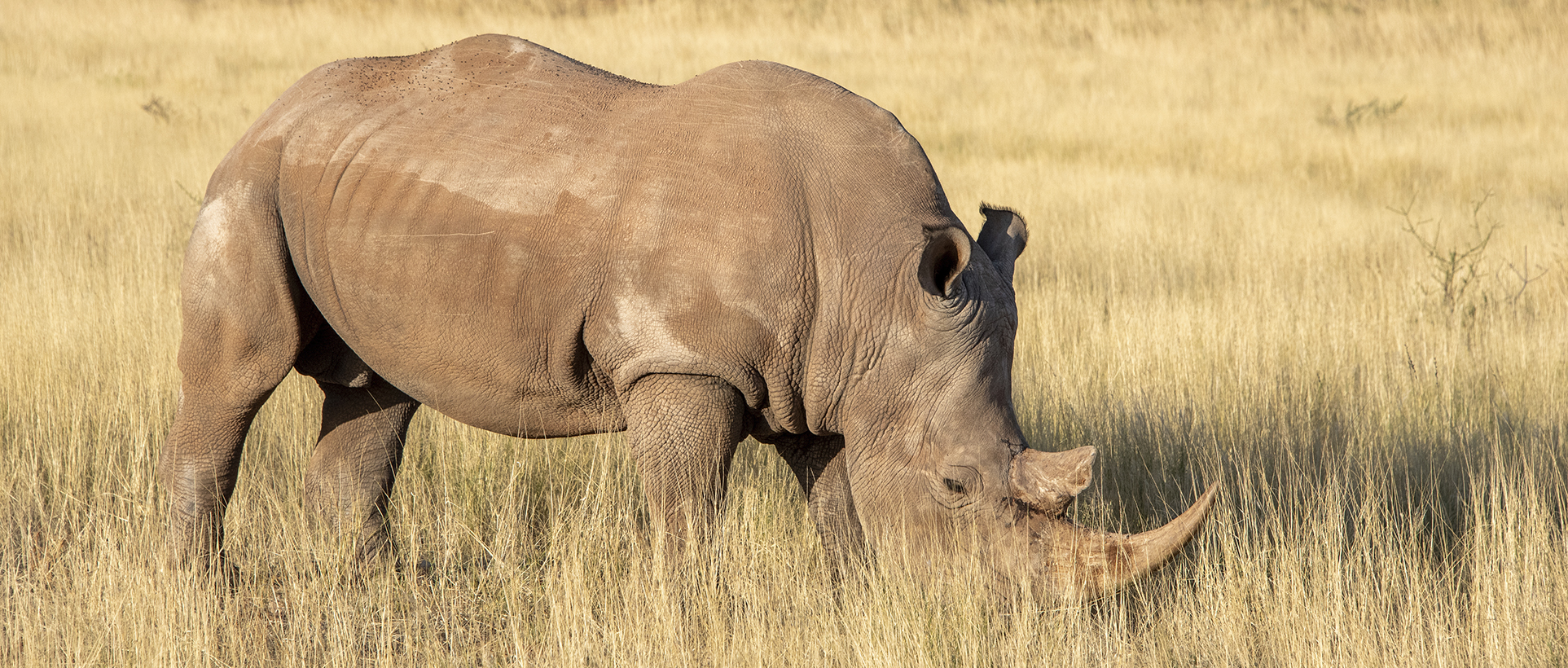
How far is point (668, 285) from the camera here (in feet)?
9.56

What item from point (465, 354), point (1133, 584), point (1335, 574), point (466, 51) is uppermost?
point (466, 51)

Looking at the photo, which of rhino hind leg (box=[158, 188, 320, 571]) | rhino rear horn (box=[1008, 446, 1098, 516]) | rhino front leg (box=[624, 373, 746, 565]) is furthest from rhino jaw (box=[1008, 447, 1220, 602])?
rhino hind leg (box=[158, 188, 320, 571])

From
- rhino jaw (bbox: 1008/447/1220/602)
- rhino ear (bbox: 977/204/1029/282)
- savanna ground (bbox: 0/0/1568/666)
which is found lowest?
savanna ground (bbox: 0/0/1568/666)

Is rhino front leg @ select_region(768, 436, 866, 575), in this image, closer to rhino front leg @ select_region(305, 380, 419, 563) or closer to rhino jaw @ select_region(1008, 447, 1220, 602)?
rhino jaw @ select_region(1008, 447, 1220, 602)

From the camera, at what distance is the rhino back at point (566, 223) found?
293cm

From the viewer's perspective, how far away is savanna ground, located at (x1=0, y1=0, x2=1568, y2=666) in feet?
10.7

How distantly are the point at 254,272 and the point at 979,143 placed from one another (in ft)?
36.7

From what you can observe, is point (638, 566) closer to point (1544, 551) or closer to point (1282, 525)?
point (1282, 525)

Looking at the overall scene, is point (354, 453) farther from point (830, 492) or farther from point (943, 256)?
point (943, 256)

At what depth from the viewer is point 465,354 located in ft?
10.5

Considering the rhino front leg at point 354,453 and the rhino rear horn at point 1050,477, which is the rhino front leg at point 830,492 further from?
the rhino front leg at point 354,453

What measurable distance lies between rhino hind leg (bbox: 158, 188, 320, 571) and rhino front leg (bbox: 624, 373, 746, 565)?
110 centimetres

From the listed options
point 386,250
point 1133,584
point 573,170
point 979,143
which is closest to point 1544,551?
point 1133,584

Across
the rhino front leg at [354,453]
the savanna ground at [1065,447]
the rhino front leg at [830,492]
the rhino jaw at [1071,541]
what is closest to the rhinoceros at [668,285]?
the rhino jaw at [1071,541]
